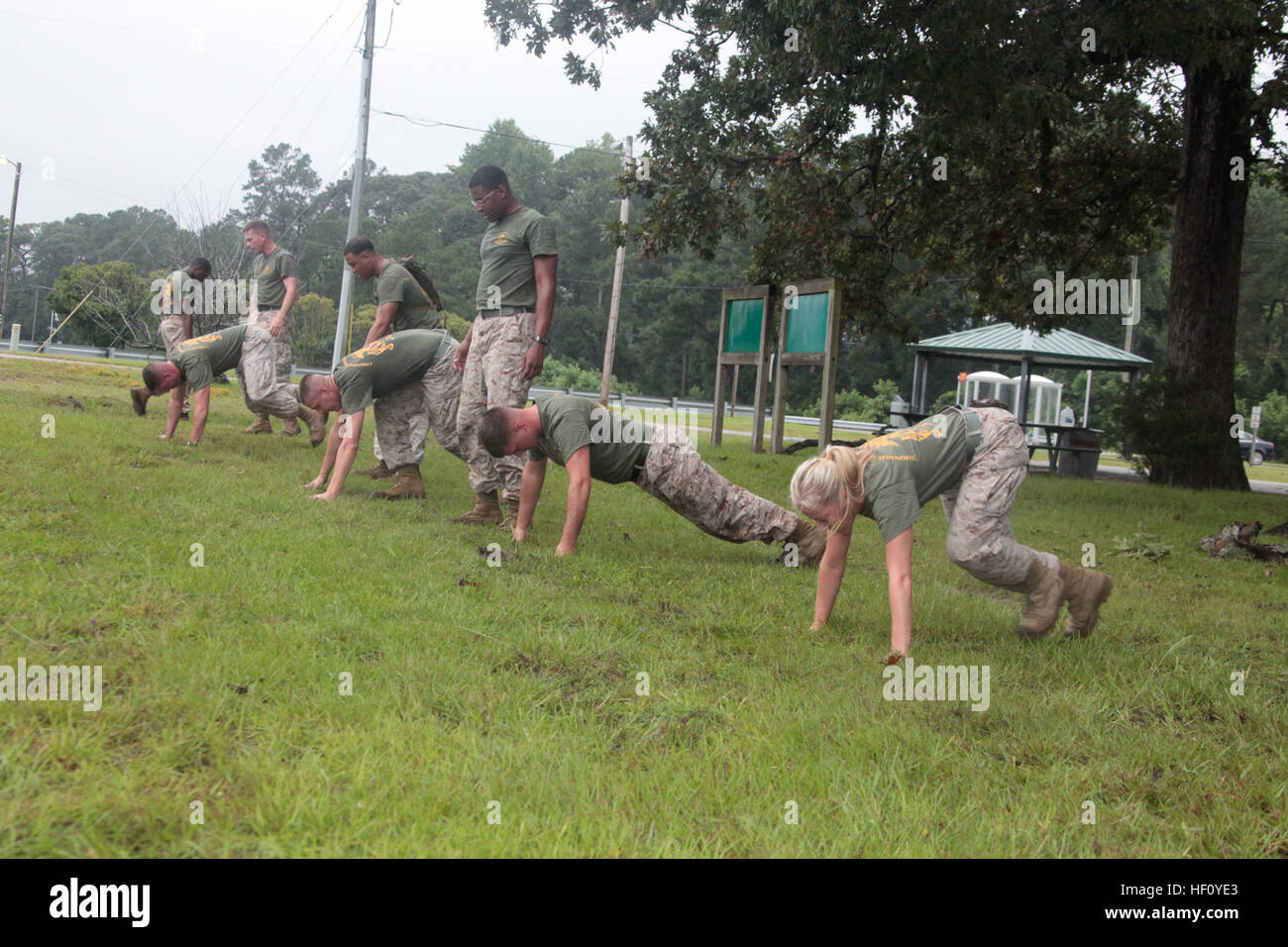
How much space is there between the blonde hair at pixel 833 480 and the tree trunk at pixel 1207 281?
9.57 metres

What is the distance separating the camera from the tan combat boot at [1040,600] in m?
4.48

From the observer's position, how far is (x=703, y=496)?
6020 millimetres

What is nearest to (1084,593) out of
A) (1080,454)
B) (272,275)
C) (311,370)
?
(272,275)

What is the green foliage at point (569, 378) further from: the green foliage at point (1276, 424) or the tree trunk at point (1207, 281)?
the tree trunk at point (1207, 281)

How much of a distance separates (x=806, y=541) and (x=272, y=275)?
6.48 m

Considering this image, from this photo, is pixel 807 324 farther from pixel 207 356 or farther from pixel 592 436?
pixel 592 436

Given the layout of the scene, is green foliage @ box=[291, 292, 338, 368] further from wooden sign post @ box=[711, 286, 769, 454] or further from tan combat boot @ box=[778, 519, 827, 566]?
tan combat boot @ box=[778, 519, 827, 566]

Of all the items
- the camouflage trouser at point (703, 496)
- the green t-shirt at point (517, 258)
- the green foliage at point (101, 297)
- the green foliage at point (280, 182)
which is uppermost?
the green foliage at point (280, 182)

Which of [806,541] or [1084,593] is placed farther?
[806,541]

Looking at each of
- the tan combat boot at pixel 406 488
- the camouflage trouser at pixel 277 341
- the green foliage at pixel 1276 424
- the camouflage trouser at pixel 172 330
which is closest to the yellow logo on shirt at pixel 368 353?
the tan combat boot at pixel 406 488

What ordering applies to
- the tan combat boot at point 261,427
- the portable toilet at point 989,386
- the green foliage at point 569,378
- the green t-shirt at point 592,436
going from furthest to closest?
the green foliage at point 569,378 → the portable toilet at point 989,386 → the tan combat boot at point 261,427 → the green t-shirt at point 592,436

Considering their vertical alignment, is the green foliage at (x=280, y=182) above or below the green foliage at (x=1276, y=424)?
above
